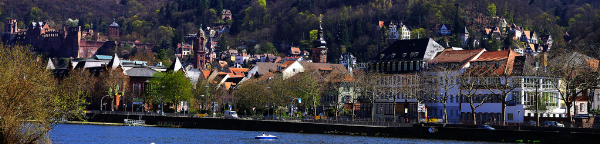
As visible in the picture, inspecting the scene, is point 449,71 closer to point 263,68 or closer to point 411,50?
point 411,50

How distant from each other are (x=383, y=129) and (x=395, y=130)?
1.59 meters

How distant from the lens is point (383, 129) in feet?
223

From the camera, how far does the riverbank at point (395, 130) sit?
53.9m

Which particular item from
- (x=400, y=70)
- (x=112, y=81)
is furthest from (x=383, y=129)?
(x=112, y=81)

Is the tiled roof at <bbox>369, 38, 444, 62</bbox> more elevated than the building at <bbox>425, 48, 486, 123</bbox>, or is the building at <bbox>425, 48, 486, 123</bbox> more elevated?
the tiled roof at <bbox>369, 38, 444, 62</bbox>

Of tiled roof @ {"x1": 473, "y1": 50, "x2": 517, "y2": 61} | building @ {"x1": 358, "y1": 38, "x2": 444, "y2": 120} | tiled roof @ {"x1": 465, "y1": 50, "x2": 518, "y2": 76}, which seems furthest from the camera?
building @ {"x1": 358, "y1": 38, "x2": 444, "y2": 120}

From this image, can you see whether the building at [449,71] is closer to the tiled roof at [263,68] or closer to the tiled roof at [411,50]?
the tiled roof at [411,50]

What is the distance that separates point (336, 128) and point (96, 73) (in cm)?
7155

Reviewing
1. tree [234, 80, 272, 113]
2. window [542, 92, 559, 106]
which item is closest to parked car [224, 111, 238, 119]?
tree [234, 80, 272, 113]

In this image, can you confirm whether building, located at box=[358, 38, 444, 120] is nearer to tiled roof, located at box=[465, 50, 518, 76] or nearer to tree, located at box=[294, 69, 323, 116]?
tree, located at box=[294, 69, 323, 116]

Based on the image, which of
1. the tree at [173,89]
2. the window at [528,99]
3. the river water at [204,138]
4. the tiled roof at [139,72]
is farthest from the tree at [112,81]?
the window at [528,99]

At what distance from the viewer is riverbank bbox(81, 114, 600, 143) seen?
53.9m

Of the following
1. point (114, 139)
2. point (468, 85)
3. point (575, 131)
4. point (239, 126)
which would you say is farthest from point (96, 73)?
point (575, 131)

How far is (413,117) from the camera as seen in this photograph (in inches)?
3708
